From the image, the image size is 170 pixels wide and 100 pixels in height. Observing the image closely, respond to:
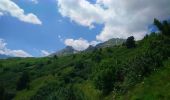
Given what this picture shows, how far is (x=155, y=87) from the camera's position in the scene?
5462 centimetres

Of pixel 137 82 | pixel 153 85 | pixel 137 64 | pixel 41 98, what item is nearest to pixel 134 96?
pixel 153 85

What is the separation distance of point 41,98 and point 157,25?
357ft

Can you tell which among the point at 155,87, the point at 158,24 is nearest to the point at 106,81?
the point at 158,24

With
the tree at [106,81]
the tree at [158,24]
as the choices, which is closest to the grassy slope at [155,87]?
the tree at [106,81]

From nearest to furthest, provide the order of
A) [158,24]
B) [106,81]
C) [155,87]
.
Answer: [155,87], [106,81], [158,24]

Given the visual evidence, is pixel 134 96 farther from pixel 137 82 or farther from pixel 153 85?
pixel 137 82

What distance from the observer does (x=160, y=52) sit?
234 feet

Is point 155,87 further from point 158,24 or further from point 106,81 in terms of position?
point 158,24

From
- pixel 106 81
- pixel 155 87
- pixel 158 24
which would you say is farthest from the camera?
pixel 158 24

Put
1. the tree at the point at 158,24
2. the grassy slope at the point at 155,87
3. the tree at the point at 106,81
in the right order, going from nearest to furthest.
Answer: the grassy slope at the point at 155,87 → the tree at the point at 106,81 → the tree at the point at 158,24

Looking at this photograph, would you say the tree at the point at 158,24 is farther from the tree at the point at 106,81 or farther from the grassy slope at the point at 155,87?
the grassy slope at the point at 155,87

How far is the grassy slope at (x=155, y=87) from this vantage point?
50656 millimetres

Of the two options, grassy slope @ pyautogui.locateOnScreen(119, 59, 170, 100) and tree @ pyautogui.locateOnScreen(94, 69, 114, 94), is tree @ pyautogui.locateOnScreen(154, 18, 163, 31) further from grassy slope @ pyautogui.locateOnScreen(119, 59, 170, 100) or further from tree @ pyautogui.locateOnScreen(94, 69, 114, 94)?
grassy slope @ pyautogui.locateOnScreen(119, 59, 170, 100)

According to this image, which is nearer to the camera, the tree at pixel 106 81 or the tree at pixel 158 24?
the tree at pixel 106 81
